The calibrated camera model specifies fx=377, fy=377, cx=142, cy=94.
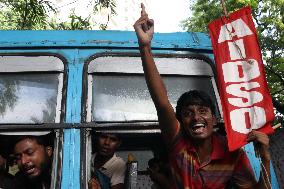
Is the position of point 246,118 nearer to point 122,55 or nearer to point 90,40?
point 122,55

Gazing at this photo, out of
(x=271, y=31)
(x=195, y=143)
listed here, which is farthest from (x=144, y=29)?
(x=271, y=31)

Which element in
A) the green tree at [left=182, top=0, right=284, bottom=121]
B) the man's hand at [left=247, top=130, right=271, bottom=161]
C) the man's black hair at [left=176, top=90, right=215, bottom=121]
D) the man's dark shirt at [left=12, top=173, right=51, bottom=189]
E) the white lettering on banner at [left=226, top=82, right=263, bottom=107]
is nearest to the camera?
the man's hand at [left=247, top=130, right=271, bottom=161]

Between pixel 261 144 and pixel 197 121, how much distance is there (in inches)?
15.1

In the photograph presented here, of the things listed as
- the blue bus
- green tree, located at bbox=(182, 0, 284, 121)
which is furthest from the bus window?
green tree, located at bbox=(182, 0, 284, 121)

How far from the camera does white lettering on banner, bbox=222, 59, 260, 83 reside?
2467 mm

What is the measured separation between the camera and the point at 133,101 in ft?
8.63

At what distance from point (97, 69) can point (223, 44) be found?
35.1 inches

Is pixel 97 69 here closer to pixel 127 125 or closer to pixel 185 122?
pixel 127 125

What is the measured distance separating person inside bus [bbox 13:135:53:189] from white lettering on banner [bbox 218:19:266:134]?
4.08 feet

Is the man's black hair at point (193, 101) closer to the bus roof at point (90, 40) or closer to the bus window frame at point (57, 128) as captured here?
the bus roof at point (90, 40)

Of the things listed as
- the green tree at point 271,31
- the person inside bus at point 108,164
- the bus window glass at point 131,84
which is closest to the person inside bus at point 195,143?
the bus window glass at point 131,84

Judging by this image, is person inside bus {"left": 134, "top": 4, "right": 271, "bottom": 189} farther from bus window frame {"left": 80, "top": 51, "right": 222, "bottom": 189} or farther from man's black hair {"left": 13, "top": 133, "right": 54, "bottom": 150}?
man's black hair {"left": 13, "top": 133, "right": 54, "bottom": 150}

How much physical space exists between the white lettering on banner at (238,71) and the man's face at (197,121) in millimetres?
331

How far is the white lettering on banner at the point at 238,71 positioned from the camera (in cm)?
247
